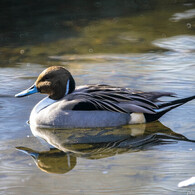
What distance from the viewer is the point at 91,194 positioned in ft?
16.0

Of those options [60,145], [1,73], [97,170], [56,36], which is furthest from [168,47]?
[97,170]

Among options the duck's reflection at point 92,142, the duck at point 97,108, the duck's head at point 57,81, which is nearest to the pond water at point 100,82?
the duck's reflection at point 92,142

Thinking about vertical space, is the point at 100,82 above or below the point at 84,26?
below

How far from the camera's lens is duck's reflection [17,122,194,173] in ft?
19.0

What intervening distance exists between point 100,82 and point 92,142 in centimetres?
215

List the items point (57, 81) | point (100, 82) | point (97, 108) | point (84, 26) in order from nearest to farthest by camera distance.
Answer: point (97, 108), point (57, 81), point (100, 82), point (84, 26)

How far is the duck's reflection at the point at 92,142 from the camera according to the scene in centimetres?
579

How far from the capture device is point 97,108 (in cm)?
681

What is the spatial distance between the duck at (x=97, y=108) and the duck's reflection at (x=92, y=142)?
A: 3.9 inches

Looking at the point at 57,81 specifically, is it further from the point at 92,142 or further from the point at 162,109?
the point at 162,109

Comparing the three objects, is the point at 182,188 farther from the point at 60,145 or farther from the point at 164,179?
the point at 60,145

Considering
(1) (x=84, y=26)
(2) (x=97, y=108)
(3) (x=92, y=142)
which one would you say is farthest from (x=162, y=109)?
(1) (x=84, y=26)

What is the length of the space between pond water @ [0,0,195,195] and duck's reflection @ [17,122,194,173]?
0.01 m

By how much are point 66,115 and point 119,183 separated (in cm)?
192
